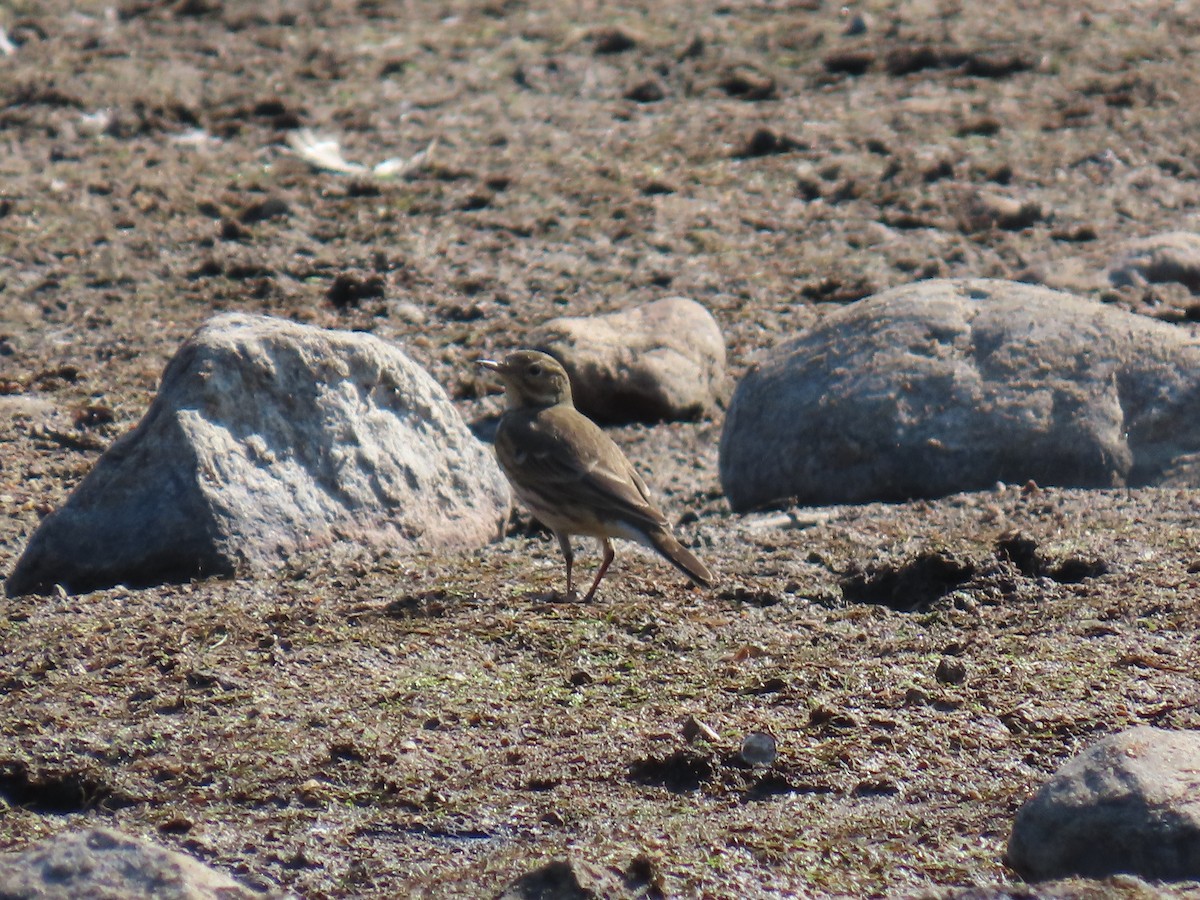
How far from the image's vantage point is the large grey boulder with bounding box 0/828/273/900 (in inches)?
145

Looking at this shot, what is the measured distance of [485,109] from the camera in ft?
44.7

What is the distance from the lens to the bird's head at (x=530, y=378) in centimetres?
789

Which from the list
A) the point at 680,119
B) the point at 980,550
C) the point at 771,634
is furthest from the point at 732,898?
the point at 680,119

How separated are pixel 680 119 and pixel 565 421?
20.4 feet

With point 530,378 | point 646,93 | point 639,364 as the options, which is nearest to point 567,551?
point 530,378

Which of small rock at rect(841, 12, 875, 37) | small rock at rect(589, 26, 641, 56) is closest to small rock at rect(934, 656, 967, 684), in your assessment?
small rock at rect(589, 26, 641, 56)

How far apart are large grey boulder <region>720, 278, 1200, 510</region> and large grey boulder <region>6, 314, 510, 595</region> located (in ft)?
4.73

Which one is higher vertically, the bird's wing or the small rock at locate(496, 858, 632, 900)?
the small rock at locate(496, 858, 632, 900)

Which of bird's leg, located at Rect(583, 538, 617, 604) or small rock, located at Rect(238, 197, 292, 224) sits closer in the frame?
bird's leg, located at Rect(583, 538, 617, 604)

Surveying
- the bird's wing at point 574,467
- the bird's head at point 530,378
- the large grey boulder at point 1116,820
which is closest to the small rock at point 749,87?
the bird's head at point 530,378

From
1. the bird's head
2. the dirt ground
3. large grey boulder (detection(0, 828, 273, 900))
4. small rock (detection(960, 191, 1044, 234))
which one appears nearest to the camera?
large grey boulder (detection(0, 828, 273, 900))

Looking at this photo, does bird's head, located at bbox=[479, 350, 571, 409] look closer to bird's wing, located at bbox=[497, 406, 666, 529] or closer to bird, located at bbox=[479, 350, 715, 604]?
bird, located at bbox=[479, 350, 715, 604]

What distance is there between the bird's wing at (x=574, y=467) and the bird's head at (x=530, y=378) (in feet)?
0.67

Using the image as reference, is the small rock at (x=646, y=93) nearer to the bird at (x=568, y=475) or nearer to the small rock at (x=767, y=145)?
the small rock at (x=767, y=145)
